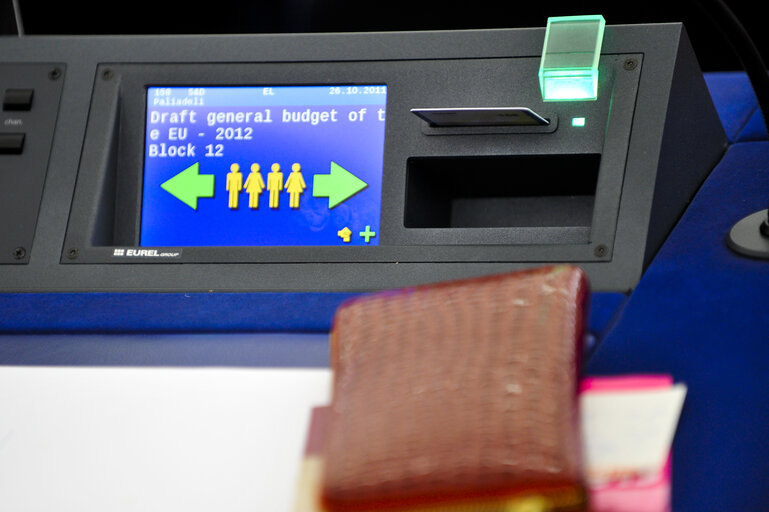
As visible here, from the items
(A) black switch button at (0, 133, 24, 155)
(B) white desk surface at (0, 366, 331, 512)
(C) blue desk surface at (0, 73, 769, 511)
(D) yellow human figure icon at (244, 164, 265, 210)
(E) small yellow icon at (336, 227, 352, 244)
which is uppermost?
(A) black switch button at (0, 133, 24, 155)

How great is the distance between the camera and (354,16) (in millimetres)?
1936

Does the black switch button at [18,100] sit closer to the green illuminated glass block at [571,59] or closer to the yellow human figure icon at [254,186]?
the yellow human figure icon at [254,186]

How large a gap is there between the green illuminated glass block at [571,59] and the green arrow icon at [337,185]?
21 cm

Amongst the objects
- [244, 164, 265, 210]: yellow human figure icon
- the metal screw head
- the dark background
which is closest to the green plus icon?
[244, 164, 265, 210]: yellow human figure icon

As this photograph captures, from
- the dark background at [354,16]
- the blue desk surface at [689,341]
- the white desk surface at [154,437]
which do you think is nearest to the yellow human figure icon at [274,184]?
the blue desk surface at [689,341]

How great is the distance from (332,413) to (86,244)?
1.75ft

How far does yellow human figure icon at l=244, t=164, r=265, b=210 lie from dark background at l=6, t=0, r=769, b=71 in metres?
0.88

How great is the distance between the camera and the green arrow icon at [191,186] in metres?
1.11

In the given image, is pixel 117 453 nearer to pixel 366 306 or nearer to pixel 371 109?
pixel 366 306

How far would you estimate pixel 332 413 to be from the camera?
0.66 meters

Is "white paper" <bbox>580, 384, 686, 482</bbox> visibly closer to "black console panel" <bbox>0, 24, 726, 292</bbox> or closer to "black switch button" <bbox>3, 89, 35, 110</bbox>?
"black console panel" <bbox>0, 24, 726, 292</bbox>

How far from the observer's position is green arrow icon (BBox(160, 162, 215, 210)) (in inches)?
43.5

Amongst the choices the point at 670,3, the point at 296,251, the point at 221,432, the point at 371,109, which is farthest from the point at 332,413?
the point at 670,3

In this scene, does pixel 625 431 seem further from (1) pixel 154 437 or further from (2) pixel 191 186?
(2) pixel 191 186
